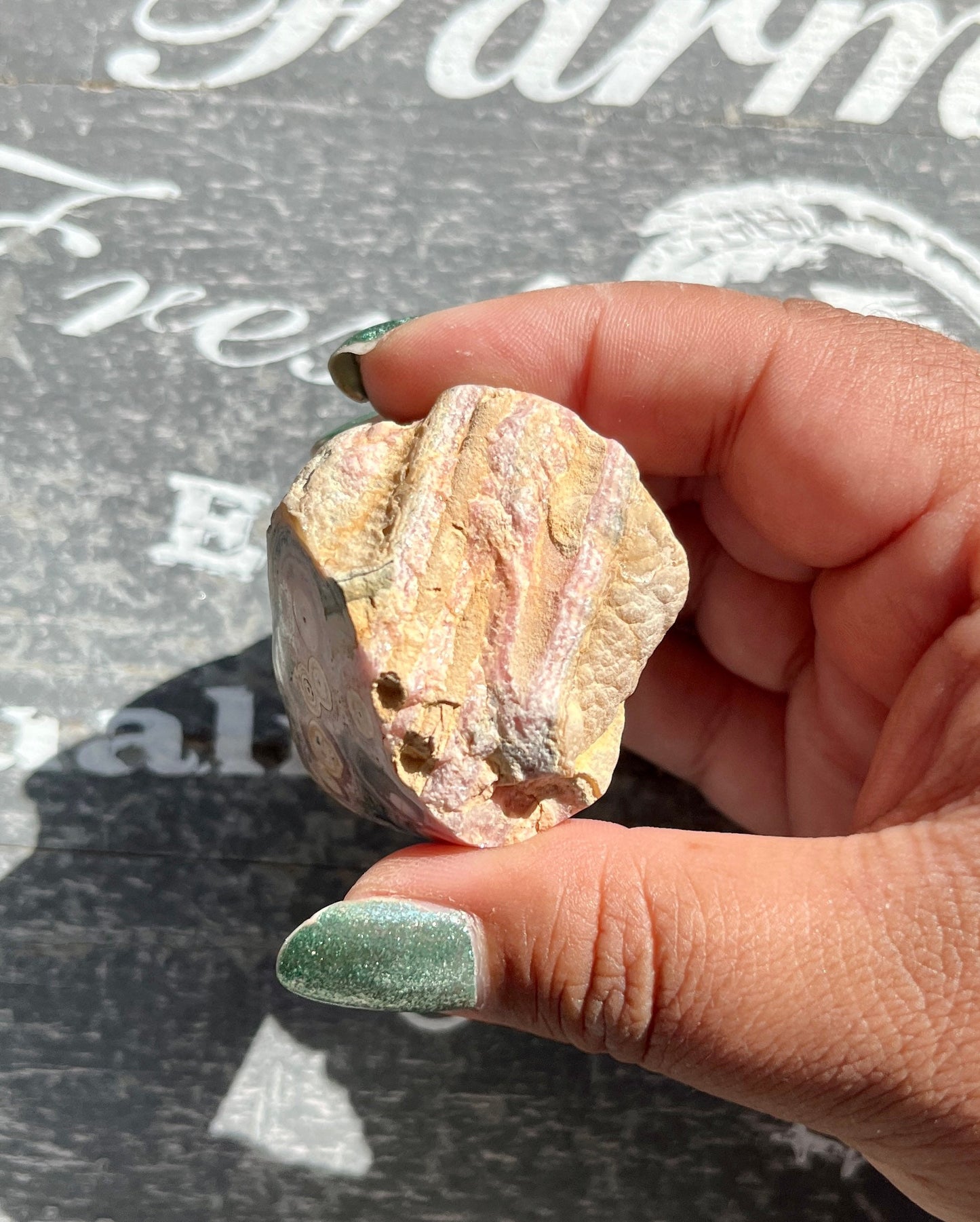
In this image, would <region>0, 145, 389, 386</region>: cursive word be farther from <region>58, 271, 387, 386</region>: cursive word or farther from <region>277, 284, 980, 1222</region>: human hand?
<region>277, 284, 980, 1222</region>: human hand

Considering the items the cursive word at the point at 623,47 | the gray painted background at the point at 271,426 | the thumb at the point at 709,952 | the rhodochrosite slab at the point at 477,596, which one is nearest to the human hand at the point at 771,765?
the thumb at the point at 709,952

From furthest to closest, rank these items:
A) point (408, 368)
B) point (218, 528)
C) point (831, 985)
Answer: point (218, 528) → point (408, 368) → point (831, 985)

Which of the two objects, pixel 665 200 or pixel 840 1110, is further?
pixel 665 200

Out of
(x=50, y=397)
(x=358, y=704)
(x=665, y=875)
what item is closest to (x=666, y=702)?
(x=665, y=875)

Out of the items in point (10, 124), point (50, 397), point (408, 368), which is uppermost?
point (10, 124)

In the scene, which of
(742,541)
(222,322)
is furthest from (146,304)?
(742,541)

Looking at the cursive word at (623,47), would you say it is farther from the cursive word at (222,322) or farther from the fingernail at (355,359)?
the fingernail at (355,359)

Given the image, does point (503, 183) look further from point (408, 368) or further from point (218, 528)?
point (218, 528)
